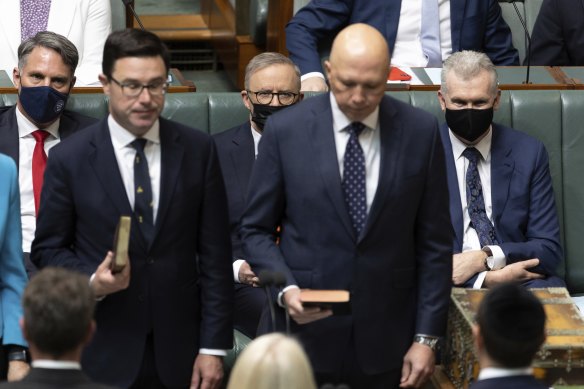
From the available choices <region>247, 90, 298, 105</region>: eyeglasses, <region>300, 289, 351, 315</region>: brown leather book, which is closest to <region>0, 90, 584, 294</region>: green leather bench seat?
<region>247, 90, 298, 105</region>: eyeglasses

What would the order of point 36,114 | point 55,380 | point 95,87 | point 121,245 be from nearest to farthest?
point 55,380 → point 121,245 → point 36,114 → point 95,87

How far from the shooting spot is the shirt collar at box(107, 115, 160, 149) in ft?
7.93

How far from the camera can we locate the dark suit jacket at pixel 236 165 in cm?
309

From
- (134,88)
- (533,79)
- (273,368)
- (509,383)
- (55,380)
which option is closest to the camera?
(273,368)

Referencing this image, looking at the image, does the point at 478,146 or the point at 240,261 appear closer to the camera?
the point at 240,261

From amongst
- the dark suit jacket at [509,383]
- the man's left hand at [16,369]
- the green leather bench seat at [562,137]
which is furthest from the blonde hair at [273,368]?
the green leather bench seat at [562,137]

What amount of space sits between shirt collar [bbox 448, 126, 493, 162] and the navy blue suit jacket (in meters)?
1.24

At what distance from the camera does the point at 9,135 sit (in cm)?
305

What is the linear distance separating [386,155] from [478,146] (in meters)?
0.80

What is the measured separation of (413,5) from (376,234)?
181 cm

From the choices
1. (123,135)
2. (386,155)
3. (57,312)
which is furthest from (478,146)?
(57,312)

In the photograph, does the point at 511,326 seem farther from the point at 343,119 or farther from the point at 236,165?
the point at 236,165

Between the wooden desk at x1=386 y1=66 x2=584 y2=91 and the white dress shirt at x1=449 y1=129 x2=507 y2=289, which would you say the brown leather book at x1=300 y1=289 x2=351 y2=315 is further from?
the wooden desk at x1=386 y1=66 x2=584 y2=91

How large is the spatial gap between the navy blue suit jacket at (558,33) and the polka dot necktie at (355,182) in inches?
81.4
